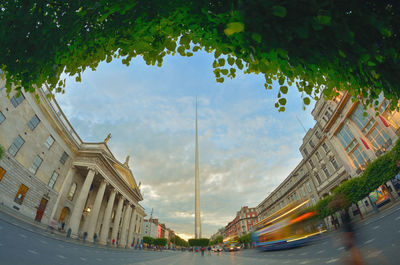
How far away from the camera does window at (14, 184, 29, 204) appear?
21000 mm

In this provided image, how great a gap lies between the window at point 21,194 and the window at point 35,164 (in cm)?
221

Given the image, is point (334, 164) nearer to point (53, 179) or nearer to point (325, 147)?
point (325, 147)

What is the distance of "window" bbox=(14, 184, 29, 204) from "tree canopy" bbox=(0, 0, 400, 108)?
24878mm

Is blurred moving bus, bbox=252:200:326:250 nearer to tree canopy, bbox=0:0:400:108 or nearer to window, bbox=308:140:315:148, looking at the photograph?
tree canopy, bbox=0:0:400:108

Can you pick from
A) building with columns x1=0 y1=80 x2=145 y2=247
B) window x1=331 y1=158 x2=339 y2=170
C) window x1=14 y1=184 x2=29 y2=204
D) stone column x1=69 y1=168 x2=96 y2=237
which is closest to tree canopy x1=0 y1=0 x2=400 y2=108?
building with columns x1=0 y1=80 x2=145 y2=247

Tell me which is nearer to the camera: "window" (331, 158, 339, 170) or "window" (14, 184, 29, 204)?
"window" (14, 184, 29, 204)

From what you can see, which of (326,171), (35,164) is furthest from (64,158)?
(326,171)

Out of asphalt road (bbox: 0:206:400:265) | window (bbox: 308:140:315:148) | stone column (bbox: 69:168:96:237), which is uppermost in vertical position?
window (bbox: 308:140:315:148)

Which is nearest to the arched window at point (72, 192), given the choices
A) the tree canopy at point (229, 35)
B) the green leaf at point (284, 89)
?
the tree canopy at point (229, 35)

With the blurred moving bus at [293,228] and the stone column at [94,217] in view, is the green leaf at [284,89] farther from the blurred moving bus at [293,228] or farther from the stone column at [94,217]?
the stone column at [94,217]

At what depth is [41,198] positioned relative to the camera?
2483 centimetres

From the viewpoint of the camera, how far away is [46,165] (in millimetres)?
25953

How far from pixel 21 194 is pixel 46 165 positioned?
5.20 m

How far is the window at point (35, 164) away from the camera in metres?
23.5
